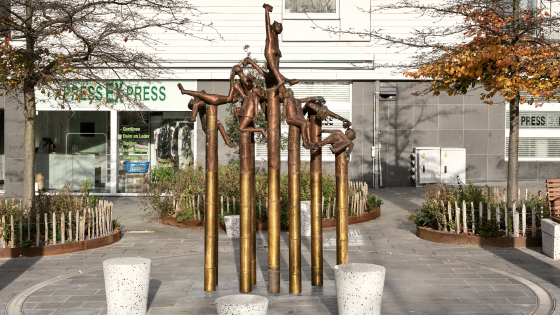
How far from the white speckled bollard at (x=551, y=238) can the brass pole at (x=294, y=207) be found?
465cm

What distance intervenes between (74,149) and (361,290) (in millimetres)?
17328

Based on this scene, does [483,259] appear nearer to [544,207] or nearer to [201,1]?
[544,207]

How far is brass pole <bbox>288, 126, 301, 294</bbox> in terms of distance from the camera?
698 cm

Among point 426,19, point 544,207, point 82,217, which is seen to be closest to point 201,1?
point 426,19

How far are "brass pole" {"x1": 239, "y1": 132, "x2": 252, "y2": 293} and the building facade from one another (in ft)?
42.6

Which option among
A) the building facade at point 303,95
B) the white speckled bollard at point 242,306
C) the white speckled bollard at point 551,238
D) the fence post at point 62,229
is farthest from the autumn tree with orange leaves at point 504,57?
the building facade at point 303,95

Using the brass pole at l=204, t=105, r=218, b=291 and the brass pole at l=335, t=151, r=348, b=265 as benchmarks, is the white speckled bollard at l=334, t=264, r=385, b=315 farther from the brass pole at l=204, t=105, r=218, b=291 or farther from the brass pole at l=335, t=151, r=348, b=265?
the brass pole at l=204, t=105, r=218, b=291

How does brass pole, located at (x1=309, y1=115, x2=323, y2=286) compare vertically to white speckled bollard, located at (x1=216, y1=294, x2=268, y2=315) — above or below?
above

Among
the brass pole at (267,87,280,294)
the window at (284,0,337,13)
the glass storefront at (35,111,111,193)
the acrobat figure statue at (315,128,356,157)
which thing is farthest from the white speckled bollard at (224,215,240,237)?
the window at (284,0,337,13)

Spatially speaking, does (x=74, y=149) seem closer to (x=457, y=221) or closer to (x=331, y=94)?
(x=331, y=94)

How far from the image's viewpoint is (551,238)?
30.2 ft

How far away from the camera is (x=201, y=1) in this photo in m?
20.2

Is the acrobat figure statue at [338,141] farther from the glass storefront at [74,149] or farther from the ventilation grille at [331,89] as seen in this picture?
the glass storefront at [74,149]

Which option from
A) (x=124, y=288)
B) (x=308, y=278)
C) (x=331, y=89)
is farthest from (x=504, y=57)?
(x=331, y=89)
